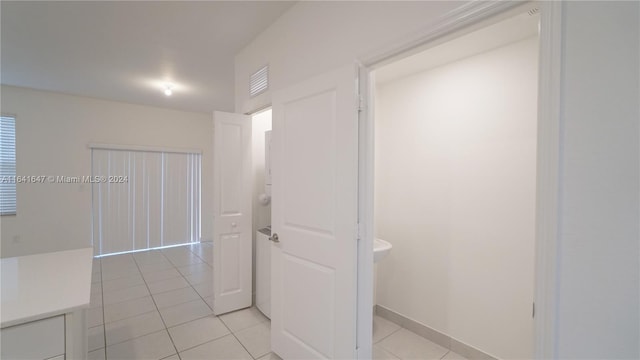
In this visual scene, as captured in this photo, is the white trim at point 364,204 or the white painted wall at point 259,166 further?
the white painted wall at point 259,166

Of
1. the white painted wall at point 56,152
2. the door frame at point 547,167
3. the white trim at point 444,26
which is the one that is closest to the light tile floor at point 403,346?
the door frame at point 547,167

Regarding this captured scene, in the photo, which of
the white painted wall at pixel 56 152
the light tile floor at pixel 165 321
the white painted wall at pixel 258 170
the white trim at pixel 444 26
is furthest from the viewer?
the white painted wall at pixel 56 152

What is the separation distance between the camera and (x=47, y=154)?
14.1 feet

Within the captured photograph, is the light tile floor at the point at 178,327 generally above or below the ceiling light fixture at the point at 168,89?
below

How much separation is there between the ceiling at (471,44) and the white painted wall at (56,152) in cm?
485

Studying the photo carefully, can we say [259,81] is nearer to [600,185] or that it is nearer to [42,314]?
→ [42,314]

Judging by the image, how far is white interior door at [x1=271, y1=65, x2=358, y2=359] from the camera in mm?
1581

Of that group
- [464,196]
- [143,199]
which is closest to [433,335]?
[464,196]

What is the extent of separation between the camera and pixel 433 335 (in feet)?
7.68

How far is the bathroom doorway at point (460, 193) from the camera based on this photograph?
188 centimetres

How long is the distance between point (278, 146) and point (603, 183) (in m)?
1.74

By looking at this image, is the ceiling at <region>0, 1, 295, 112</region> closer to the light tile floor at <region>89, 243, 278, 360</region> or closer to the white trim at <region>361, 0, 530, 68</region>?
the white trim at <region>361, 0, 530, 68</region>

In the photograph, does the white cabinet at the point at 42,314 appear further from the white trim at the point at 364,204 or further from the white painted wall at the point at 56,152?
the white painted wall at the point at 56,152

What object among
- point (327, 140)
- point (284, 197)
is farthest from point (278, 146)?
point (327, 140)
